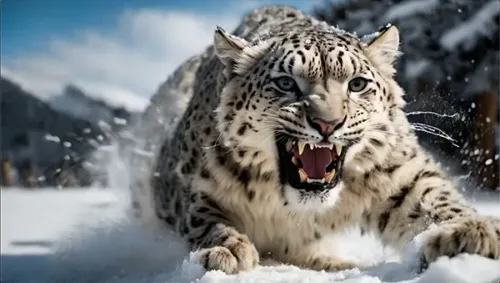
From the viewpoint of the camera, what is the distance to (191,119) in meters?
2.64

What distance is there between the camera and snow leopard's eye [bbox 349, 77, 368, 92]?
6.68 ft

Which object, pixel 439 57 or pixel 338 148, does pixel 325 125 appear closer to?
pixel 338 148

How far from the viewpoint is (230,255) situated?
1947 mm

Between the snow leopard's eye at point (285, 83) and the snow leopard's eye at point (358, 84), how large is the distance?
146 mm

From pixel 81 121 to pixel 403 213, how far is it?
225 centimetres

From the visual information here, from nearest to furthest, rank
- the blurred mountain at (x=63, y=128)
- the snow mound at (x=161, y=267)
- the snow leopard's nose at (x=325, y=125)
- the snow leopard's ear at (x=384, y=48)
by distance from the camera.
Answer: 1. the snow mound at (x=161, y=267)
2. the snow leopard's nose at (x=325, y=125)
3. the snow leopard's ear at (x=384, y=48)
4. the blurred mountain at (x=63, y=128)

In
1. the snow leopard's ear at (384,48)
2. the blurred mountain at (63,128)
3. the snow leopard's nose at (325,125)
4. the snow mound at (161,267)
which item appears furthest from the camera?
the blurred mountain at (63,128)

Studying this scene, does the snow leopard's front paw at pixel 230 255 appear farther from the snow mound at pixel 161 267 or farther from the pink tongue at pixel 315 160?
the pink tongue at pixel 315 160

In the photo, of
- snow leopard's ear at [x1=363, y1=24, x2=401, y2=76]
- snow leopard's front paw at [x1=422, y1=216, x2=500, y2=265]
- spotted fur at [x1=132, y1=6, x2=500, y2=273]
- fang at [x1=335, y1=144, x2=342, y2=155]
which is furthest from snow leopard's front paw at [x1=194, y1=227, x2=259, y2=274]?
snow leopard's ear at [x1=363, y1=24, x2=401, y2=76]

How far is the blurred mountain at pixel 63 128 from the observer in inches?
147

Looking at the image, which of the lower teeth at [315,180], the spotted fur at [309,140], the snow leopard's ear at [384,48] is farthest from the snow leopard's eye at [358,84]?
the lower teeth at [315,180]

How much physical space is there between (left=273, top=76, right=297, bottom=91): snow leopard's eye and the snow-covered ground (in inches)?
18.1

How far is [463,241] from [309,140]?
43cm

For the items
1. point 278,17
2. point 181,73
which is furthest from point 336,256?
point 181,73
